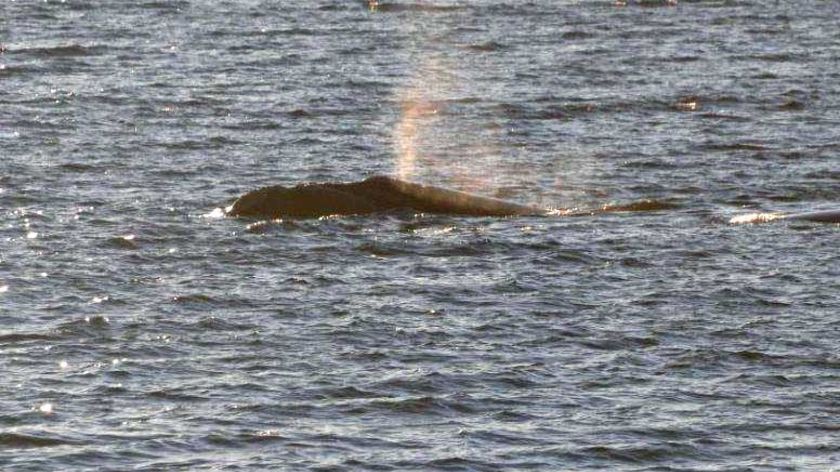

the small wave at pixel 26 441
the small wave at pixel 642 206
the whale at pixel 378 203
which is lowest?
the small wave at pixel 642 206

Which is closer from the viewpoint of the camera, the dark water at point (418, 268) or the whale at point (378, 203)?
the dark water at point (418, 268)

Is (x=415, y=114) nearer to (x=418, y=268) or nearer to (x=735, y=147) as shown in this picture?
(x=735, y=147)

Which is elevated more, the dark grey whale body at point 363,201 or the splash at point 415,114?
the dark grey whale body at point 363,201

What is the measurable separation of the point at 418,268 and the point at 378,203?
125 inches

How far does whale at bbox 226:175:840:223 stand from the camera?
25234 millimetres

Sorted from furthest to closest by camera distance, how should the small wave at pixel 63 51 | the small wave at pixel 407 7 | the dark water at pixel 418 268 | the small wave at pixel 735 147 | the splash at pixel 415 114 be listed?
the small wave at pixel 407 7 < the small wave at pixel 63 51 < the small wave at pixel 735 147 < the splash at pixel 415 114 < the dark water at pixel 418 268

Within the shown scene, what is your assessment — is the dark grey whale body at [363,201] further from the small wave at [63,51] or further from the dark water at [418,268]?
the small wave at [63,51]

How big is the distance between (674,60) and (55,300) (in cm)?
2443

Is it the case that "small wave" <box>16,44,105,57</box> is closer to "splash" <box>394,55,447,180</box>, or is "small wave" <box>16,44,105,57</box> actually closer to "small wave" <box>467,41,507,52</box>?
"splash" <box>394,55,447,180</box>

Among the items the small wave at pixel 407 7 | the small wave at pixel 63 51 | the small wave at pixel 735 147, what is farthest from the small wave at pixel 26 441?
the small wave at pixel 407 7

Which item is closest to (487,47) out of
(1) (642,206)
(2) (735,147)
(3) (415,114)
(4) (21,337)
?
(3) (415,114)

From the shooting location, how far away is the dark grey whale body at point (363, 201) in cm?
2525

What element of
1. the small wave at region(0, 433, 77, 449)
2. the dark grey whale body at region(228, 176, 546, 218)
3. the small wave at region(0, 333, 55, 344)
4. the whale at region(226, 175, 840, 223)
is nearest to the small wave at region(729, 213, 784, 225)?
the whale at region(226, 175, 840, 223)

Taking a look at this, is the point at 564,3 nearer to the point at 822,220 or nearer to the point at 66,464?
the point at 822,220
